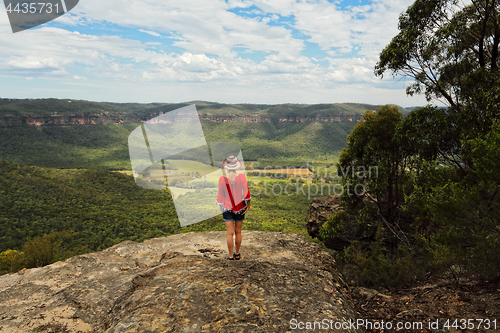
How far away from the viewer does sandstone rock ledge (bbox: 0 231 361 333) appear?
4.21 meters

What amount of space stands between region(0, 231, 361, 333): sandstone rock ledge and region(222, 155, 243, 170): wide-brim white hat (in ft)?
7.47

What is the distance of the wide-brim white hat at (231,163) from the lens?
6262mm

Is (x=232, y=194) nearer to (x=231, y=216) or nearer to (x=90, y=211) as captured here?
(x=231, y=216)

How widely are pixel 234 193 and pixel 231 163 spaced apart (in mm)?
794

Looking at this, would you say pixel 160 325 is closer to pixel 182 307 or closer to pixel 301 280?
pixel 182 307

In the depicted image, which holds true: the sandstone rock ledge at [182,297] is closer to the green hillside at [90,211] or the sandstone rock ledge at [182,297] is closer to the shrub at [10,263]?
the shrub at [10,263]

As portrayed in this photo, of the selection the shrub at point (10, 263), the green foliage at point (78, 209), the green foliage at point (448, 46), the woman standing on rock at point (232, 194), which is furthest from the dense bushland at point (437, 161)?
the green foliage at point (78, 209)

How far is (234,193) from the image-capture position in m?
6.62

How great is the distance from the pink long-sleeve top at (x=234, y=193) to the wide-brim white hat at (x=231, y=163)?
1.02 feet

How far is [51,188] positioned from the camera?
5241 centimetres

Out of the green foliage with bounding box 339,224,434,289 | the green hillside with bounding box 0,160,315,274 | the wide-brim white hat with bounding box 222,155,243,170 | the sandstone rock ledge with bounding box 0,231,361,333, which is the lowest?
the green hillside with bounding box 0,160,315,274

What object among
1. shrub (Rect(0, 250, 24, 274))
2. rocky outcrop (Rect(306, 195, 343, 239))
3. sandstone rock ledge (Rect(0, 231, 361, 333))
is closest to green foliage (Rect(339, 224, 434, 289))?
rocky outcrop (Rect(306, 195, 343, 239))

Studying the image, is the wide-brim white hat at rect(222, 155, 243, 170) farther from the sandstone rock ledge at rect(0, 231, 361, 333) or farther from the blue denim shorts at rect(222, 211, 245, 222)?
the sandstone rock ledge at rect(0, 231, 361, 333)

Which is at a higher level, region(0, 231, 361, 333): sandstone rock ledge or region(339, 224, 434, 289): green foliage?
region(0, 231, 361, 333): sandstone rock ledge
